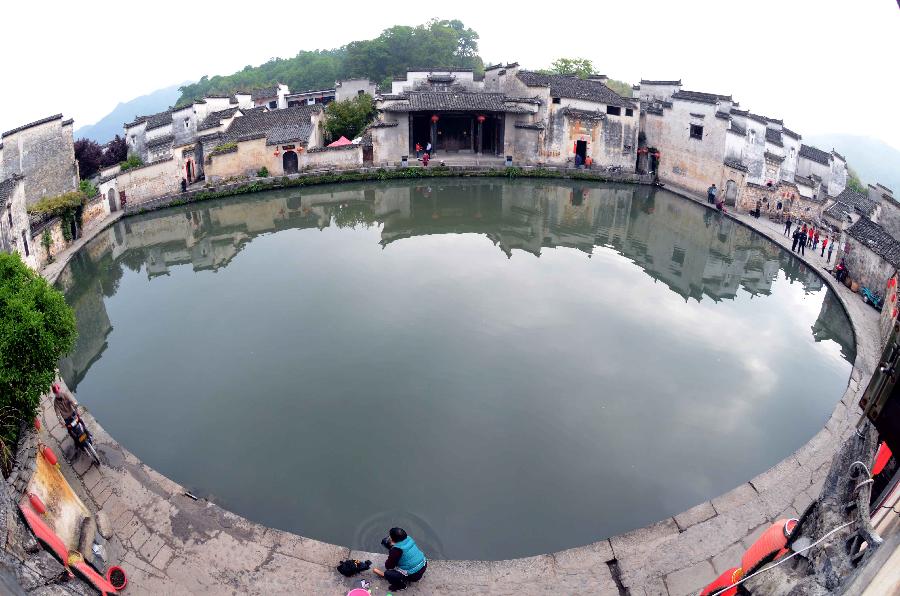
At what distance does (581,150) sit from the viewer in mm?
27578

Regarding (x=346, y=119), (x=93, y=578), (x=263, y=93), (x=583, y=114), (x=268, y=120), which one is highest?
(x=583, y=114)

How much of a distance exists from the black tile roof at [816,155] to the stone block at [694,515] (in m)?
24.1

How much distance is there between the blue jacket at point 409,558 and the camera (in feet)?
21.7

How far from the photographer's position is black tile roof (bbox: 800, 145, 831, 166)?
26370 millimetres

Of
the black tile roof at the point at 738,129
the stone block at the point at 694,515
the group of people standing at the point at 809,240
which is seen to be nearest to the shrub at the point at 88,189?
the stone block at the point at 694,515

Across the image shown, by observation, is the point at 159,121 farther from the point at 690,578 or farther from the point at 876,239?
the point at 690,578

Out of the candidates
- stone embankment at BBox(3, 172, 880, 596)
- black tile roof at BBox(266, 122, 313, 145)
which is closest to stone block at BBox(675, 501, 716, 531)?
stone embankment at BBox(3, 172, 880, 596)

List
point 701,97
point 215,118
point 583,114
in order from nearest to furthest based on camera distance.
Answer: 1. point 701,97
2. point 583,114
3. point 215,118

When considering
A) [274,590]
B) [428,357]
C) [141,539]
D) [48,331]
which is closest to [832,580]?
[274,590]

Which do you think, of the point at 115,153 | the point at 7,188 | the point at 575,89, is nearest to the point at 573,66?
the point at 575,89

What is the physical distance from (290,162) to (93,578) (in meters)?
21.7

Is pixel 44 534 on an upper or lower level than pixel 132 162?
upper

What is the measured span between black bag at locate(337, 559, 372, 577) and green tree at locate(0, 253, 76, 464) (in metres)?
4.33

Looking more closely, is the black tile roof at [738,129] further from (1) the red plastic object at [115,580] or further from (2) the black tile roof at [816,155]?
(1) the red plastic object at [115,580]
